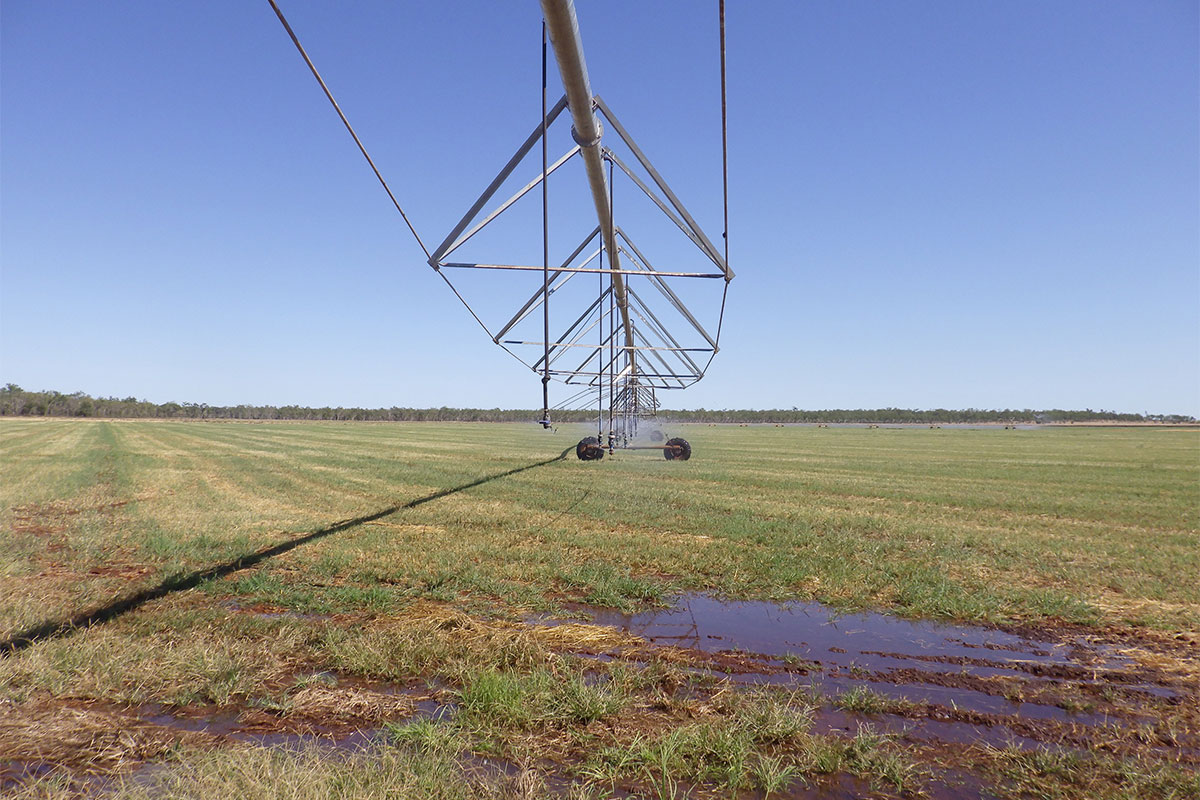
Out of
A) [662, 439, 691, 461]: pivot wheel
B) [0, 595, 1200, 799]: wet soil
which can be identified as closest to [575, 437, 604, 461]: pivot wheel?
[662, 439, 691, 461]: pivot wheel

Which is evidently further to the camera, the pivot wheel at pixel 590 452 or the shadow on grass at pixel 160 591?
the pivot wheel at pixel 590 452

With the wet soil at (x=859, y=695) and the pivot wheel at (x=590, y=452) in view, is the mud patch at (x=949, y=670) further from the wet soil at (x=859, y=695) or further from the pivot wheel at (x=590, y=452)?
the pivot wheel at (x=590, y=452)

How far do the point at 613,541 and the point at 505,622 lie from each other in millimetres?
3790

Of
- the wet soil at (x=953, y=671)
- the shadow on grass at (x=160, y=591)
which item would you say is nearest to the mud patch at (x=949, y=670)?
the wet soil at (x=953, y=671)

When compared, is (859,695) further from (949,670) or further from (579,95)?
(579,95)

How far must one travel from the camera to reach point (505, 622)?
6035mm

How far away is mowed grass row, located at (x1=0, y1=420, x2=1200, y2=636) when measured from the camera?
6961mm

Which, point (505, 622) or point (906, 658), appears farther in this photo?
point (505, 622)

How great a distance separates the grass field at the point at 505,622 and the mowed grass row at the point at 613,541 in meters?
0.07

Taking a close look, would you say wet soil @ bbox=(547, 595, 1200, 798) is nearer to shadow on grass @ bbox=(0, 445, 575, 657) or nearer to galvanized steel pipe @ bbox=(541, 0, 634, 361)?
shadow on grass @ bbox=(0, 445, 575, 657)

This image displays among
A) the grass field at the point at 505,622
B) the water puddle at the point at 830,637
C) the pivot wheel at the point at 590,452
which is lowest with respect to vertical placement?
the water puddle at the point at 830,637

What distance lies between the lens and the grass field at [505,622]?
351 cm

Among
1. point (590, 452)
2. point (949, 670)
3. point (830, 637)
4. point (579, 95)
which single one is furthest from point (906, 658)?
point (590, 452)

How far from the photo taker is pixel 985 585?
750 centimetres
